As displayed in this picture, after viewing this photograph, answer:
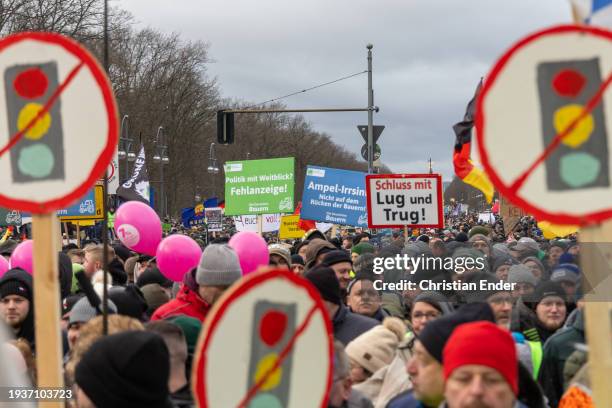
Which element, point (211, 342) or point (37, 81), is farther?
point (37, 81)

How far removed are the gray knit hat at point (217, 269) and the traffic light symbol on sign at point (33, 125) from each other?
3052 millimetres

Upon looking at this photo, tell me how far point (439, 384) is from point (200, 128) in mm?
65119

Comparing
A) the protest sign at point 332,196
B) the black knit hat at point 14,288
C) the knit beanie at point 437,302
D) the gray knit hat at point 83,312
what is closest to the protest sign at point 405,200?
the protest sign at point 332,196

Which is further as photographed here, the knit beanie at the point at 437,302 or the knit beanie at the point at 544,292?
the knit beanie at the point at 544,292

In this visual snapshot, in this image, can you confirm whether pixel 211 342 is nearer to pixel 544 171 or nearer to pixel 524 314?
pixel 544 171

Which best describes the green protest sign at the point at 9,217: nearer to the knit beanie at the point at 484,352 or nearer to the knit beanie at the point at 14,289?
the knit beanie at the point at 14,289

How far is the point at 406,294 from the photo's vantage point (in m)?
8.22

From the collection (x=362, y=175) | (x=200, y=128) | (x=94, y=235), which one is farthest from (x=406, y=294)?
(x=200, y=128)

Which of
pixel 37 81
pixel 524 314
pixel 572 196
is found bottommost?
pixel 524 314

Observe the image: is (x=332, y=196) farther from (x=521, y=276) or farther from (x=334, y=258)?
(x=521, y=276)

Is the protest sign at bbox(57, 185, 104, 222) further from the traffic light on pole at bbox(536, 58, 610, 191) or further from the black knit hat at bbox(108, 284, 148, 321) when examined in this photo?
the traffic light on pole at bbox(536, 58, 610, 191)

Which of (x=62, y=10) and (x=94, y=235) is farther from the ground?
(x=62, y=10)

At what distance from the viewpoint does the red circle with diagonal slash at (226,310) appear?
108 inches

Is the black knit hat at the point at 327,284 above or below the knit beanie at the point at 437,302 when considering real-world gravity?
above
